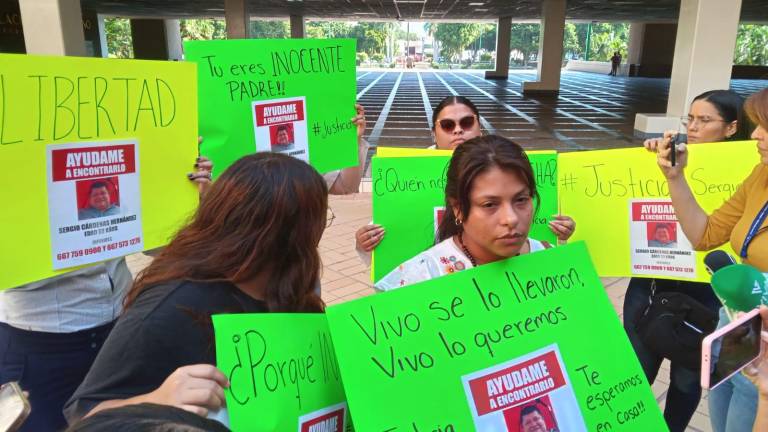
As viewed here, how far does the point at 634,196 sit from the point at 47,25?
28.7ft

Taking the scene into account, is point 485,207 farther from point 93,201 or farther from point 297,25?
point 297,25

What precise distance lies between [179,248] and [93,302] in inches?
28.5

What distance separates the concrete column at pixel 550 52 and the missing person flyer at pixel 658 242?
20.5 m

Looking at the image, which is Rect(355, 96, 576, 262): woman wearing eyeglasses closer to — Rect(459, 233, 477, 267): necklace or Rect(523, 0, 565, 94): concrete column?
Rect(459, 233, 477, 267): necklace

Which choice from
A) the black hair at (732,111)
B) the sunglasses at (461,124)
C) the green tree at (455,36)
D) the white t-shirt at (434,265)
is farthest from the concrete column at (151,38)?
the green tree at (455,36)

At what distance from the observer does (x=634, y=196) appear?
7.48 feet

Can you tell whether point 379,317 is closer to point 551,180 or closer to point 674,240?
point 551,180

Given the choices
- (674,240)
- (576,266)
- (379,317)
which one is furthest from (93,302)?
(674,240)

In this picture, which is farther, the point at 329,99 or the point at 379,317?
the point at 329,99

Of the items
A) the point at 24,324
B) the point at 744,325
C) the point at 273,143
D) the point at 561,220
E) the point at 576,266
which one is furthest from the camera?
the point at 273,143

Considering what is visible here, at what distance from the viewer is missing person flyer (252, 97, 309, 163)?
7.11 ft

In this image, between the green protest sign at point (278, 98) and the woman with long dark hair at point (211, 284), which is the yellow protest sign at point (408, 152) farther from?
the woman with long dark hair at point (211, 284)

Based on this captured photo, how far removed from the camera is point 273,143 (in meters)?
2.21

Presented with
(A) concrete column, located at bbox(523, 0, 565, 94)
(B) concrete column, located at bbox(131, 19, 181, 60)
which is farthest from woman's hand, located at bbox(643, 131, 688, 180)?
(B) concrete column, located at bbox(131, 19, 181, 60)
